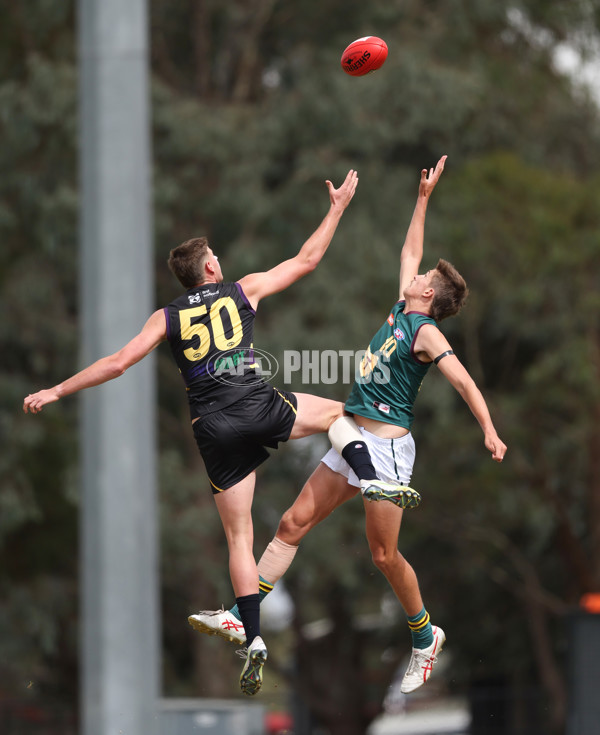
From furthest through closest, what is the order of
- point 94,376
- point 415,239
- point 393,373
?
point 415,239 < point 393,373 < point 94,376

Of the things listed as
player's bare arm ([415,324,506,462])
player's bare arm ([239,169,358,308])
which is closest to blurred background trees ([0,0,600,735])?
player's bare arm ([239,169,358,308])

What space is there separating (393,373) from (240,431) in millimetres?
947

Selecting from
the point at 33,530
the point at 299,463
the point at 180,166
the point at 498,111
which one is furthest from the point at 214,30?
the point at 33,530

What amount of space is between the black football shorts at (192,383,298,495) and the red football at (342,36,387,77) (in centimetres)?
200

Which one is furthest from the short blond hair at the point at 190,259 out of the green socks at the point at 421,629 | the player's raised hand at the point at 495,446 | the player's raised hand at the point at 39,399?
the green socks at the point at 421,629

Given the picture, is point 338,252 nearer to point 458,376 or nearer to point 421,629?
point 421,629

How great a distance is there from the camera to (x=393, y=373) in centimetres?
694

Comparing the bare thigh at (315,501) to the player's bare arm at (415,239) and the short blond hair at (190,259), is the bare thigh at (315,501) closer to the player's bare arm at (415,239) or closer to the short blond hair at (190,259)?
the player's bare arm at (415,239)

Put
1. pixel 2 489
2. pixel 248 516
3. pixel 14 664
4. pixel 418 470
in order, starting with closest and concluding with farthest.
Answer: pixel 248 516 < pixel 2 489 < pixel 14 664 < pixel 418 470

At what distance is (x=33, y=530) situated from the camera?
1206 inches

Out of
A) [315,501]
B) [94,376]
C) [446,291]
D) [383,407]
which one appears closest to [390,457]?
[383,407]

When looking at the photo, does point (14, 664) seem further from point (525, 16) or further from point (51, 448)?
point (525, 16)

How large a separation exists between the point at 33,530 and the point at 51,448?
2.84 metres

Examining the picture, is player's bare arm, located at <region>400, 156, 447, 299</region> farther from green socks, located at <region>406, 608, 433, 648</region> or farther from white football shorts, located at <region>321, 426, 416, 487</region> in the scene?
green socks, located at <region>406, 608, 433, 648</region>
